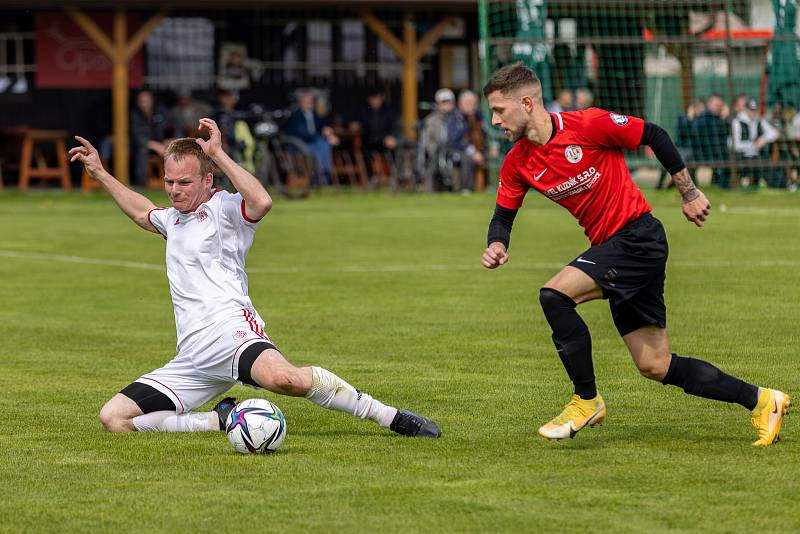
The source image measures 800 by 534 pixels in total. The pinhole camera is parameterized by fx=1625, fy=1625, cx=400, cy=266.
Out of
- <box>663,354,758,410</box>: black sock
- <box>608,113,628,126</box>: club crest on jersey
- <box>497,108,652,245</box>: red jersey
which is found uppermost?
<box>608,113,628,126</box>: club crest on jersey

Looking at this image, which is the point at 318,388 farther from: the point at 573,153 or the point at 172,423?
the point at 573,153

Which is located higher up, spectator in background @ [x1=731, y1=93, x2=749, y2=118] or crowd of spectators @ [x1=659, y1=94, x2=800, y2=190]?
spectator in background @ [x1=731, y1=93, x2=749, y2=118]

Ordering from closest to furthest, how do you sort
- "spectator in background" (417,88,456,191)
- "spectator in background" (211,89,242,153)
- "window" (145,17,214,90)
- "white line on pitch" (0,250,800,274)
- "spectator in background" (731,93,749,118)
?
"white line on pitch" (0,250,800,274), "spectator in background" (731,93,749,118), "spectator in background" (211,89,242,153), "spectator in background" (417,88,456,191), "window" (145,17,214,90)

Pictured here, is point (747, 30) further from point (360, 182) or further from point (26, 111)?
point (26, 111)

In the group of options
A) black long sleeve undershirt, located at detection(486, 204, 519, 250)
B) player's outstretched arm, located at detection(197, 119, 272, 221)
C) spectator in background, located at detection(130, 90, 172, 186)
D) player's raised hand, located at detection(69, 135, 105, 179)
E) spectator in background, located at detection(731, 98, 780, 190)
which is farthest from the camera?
spectator in background, located at detection(130, 90, 172, 186)

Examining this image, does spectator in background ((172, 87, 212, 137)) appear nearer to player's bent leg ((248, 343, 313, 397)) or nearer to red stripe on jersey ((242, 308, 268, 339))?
red stripe on jersey ((242, 308, 268, 339))

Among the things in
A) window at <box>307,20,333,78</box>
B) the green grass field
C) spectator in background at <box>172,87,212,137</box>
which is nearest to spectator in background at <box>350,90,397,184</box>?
window at <box>307,20,333,78</box>

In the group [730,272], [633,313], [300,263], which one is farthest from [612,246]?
[300,263]

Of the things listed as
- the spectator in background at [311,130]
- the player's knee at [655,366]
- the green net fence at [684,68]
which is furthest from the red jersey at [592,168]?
the spectator in background at [311,130]

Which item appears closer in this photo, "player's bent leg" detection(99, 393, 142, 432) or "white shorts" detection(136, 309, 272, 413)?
"white shorts" detection(136, 309, 272, 413)

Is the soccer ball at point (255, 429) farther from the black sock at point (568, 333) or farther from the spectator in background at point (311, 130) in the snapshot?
the spectator in background at point (311, 130)

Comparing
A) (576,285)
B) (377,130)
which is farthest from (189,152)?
(377,130)

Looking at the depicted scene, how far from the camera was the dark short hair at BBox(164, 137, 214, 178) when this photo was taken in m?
7.39

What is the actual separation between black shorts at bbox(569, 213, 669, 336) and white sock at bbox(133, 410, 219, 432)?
6.29 feet
